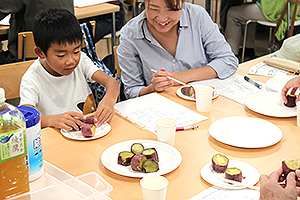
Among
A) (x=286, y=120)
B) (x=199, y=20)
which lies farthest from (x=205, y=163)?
(x=199, y=20)

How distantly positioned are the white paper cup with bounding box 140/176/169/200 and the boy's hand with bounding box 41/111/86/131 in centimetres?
53

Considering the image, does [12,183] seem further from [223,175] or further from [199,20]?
[199,20]

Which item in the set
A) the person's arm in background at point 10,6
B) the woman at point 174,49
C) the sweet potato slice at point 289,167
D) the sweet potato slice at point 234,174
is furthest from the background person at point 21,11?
the sweet potato slice at point 289,167

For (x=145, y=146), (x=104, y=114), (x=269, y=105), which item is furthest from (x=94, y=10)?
(x=145, y=146)

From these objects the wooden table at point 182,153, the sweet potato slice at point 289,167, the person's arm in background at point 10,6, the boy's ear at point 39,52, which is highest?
the person's arm in background at point 10,6

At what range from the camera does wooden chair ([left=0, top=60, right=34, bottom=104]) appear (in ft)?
5.37

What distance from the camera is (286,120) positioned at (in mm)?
1442

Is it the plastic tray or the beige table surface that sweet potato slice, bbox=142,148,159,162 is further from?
the beige table surface

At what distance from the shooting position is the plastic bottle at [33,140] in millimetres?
974

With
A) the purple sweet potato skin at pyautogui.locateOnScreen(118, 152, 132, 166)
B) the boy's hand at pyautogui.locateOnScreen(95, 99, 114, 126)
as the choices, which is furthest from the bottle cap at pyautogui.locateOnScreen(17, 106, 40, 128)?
the boy's hand at pyautogui.locateOnScreen(95, 99, 114, 126)

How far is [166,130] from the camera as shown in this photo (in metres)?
1.21

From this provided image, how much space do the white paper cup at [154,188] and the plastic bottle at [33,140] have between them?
341mm

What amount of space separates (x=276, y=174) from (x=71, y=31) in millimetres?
1145

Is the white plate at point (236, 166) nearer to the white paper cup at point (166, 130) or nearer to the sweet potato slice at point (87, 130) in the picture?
the white paper cup at point (166, 130)
